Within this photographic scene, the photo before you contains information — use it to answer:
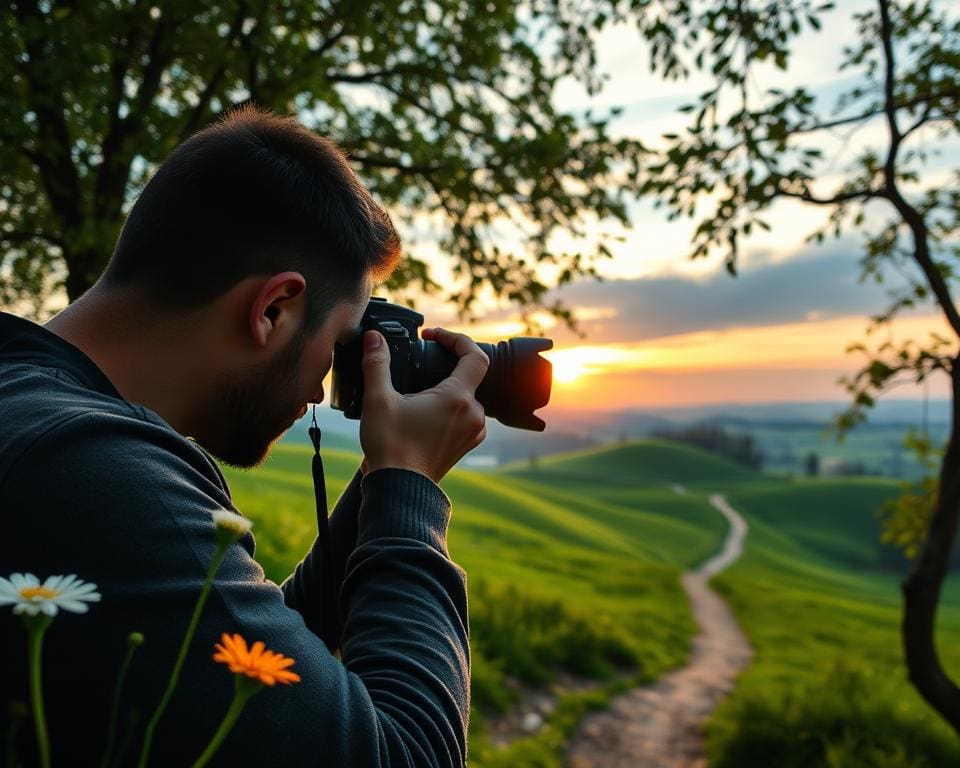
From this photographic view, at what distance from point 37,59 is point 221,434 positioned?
371 centimetres

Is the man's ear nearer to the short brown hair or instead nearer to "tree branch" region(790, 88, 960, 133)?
the short brown hair

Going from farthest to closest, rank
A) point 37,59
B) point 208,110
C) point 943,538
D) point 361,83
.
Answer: point 361,83
point 208,110
point 37,59
point 943,538

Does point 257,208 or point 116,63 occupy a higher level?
point 116,63

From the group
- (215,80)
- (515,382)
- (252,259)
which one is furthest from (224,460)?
(215,80)

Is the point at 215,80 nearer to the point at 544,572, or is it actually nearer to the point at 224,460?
the point at 224,460

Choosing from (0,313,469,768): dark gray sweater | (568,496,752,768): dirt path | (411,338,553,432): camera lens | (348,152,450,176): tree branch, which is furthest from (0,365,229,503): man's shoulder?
(568,496,752,768): dirt path

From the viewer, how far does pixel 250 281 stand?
1259 millimetres

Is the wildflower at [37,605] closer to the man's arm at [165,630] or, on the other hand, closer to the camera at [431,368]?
the man's arm at [165,630]

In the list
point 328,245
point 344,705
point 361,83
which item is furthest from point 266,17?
point 344,705

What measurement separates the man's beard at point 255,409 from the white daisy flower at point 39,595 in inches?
26.3

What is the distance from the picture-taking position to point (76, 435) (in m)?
0.93

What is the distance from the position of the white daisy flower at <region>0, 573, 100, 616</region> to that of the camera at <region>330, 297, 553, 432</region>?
95cm

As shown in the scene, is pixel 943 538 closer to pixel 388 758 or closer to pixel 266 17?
pixel 388 758

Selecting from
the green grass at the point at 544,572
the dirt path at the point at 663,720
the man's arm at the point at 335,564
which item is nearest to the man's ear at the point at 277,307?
the man's arm at the point at 335,564
